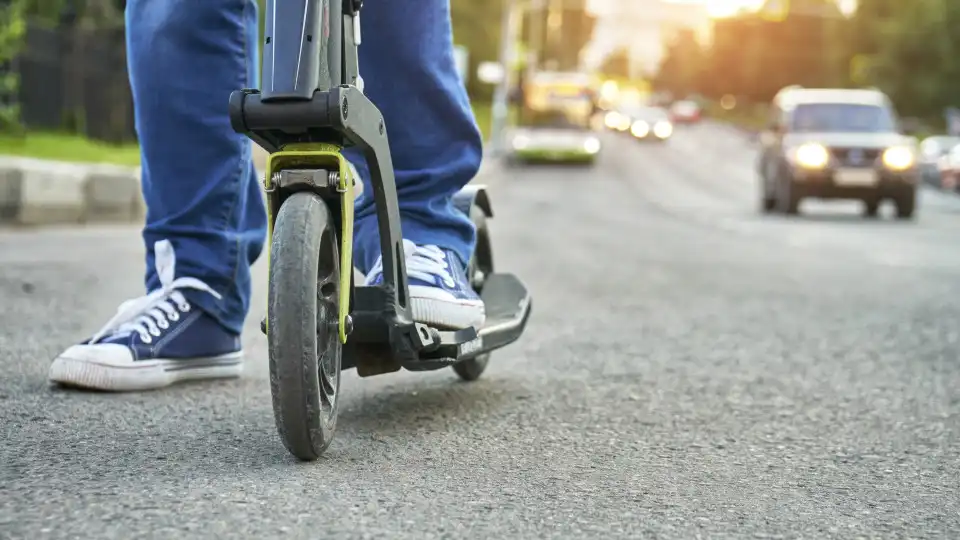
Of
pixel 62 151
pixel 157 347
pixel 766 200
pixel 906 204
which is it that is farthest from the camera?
pixel 766 200

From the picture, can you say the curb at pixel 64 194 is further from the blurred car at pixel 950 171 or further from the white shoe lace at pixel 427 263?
the blurred car at pixel 950 171

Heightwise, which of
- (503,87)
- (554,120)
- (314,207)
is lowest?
(554,120)

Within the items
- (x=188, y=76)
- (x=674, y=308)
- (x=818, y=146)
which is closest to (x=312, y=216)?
(x=188, y=76)

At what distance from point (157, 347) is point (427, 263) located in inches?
26.1

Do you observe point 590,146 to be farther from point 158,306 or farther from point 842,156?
point 158,306

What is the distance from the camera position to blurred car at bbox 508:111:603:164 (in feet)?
120

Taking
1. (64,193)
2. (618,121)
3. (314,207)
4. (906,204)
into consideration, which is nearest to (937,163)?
(906,204)

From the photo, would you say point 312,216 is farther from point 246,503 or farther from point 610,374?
point 610,374

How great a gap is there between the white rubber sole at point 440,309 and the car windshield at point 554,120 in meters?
35.0

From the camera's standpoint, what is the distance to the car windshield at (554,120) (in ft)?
124

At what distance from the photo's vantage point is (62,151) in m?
13.2

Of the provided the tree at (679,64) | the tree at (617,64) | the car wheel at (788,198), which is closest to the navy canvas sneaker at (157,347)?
the car wheel at (788,198)

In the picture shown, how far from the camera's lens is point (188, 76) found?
10.5ft

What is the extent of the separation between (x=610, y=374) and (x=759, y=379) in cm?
38
